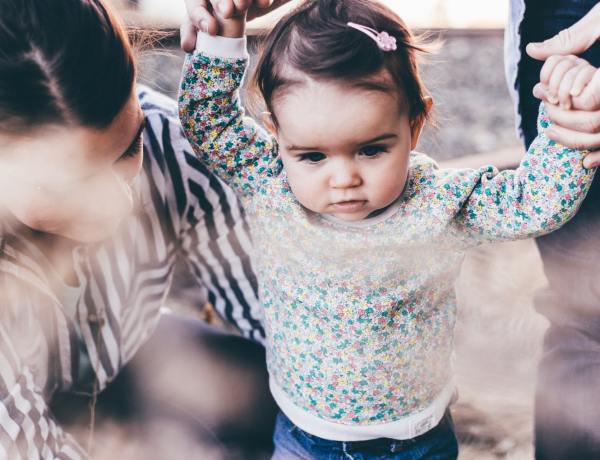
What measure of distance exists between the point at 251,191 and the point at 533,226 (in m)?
0.50

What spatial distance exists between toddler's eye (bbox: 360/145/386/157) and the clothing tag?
1.76ft

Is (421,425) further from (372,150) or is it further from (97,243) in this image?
(97,243)

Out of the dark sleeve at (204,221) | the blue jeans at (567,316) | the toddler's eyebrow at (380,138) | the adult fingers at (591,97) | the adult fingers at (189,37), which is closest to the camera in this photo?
the adult fingers at (591,97)

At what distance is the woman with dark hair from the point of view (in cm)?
78

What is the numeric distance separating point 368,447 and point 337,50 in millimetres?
750

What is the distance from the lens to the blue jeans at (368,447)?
0.99 meters

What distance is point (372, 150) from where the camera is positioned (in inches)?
31.6

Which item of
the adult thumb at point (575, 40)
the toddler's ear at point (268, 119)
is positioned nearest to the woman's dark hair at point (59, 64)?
the toddler's ear at point (268, 119)

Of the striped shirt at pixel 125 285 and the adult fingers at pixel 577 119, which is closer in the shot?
the adult fingers at pixel 577 119

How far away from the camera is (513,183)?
79cm

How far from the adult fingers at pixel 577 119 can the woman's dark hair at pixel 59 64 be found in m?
0.69

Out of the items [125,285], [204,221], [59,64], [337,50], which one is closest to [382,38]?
[337,50]

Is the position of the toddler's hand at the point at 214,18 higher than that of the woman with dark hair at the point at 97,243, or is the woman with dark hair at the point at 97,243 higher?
the toddler's hand at the point at 214,18

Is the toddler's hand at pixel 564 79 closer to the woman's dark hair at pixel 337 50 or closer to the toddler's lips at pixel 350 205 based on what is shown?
the woman's dark hair at pixel 337 50
